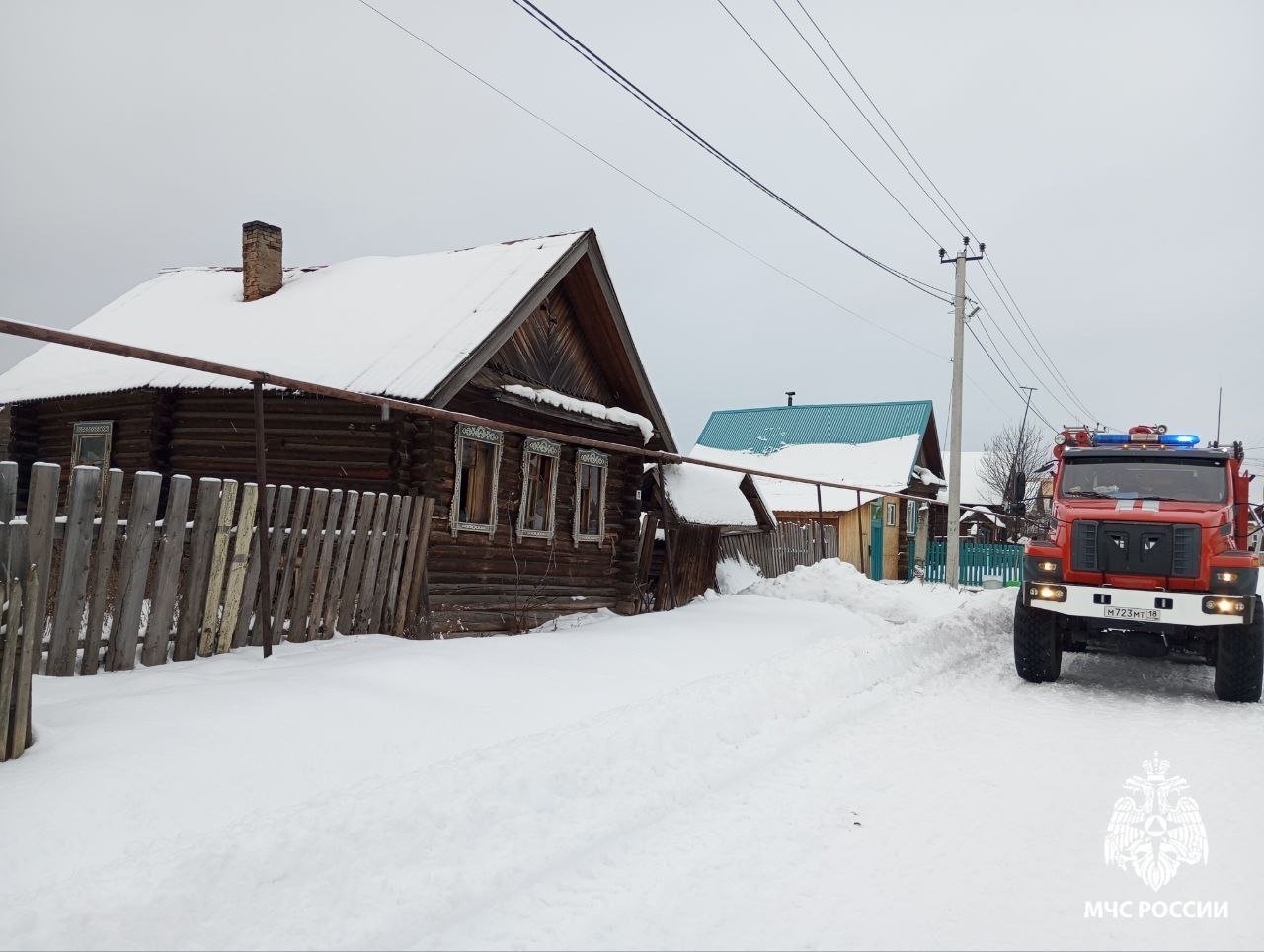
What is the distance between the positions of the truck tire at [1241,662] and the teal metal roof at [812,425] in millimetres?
24559

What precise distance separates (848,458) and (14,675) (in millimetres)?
30234

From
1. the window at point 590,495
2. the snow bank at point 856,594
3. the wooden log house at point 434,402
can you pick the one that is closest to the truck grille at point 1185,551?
the snow bank at point 856,594

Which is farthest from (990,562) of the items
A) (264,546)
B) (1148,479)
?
(264,546)

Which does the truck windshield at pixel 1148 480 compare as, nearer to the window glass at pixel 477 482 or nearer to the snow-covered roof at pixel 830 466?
the window glass at pixel 477 482

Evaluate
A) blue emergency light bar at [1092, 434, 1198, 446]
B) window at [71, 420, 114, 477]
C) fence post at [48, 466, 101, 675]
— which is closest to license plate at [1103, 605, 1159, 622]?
blue emergency light bar at [1092, 434, 1198, 446]

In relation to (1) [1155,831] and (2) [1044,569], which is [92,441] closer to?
(2) [1044,569]

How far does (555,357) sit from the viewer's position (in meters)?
14.6

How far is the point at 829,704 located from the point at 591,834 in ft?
12.0

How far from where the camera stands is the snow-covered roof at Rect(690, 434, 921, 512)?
1133 inches

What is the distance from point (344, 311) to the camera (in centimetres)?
1414

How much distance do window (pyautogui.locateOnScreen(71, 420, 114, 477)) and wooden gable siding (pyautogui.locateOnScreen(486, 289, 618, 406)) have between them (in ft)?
24.5

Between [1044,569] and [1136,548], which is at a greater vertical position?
[1136,548]

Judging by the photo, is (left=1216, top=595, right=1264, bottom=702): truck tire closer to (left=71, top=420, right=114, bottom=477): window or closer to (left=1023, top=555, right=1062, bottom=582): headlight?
(left=1023, top=555, right=1062, bottom=582): headlight

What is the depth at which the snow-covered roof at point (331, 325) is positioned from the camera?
1176cm
